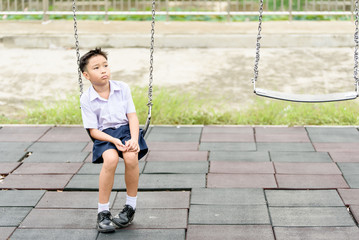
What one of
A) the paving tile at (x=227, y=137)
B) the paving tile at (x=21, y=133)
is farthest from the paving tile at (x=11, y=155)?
the paving tile at (x=227, y=137)

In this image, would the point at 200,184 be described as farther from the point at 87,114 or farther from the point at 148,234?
the point at 87,114

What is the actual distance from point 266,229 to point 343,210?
2.04 ft

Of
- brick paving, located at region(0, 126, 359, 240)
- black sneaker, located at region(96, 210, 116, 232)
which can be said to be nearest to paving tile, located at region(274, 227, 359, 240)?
brick paving, located at region(0, 126, 359, 240)

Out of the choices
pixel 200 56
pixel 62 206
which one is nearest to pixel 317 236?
Answer: pixel 62 206

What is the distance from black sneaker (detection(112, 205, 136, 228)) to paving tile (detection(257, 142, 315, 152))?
1999 millimetres

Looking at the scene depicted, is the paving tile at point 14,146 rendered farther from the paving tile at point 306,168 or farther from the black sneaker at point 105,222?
the paving tile at point 306,168

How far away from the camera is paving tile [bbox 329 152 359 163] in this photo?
550 cm

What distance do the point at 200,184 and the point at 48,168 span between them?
4.18 feet

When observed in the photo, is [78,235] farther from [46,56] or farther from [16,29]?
[16,29]

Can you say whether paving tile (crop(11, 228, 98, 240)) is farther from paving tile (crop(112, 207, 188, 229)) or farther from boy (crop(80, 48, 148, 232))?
paving tile (crop(112, 207, 188, 229))

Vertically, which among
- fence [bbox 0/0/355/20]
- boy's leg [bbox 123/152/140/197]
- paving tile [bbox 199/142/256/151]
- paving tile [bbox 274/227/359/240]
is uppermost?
fence [bbox 0/0/355/20]

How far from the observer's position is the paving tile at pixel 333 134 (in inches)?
242

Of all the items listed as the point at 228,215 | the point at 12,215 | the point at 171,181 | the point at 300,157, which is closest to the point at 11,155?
the point at 12,215

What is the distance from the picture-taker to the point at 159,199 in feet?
15.2
